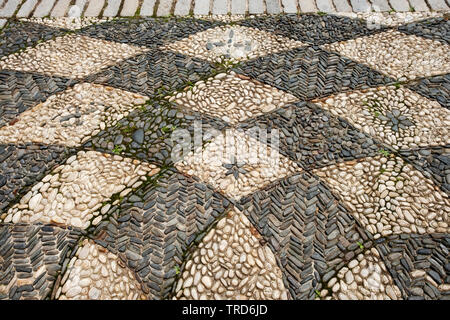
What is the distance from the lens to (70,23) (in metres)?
4.78

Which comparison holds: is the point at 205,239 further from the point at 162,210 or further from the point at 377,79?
the point at 377,79

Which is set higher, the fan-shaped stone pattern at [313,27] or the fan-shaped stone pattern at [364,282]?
the fan-shaped stone pattern at [313,27]

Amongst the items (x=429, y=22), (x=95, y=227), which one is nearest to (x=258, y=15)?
(x=429, y=22)

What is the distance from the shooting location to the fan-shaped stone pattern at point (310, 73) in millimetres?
3781

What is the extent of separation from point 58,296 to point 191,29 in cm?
356

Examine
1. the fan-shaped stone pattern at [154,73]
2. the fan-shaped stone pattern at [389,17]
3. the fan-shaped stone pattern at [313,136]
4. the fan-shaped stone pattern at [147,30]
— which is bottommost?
the fan-shaped stone pattern at [313,136]

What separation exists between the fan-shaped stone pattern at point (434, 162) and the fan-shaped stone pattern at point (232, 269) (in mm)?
1622

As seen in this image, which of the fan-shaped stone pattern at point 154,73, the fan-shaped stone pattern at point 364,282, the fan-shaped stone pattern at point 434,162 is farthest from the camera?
the fan-shaped stone pattern at point 154,73

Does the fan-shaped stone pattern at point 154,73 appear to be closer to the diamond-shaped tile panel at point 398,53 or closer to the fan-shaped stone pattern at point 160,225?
the fan-shaped stone pattern at point 160,225

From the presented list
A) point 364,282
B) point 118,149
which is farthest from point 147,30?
point 364,282

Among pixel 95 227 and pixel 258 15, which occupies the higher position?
pixel 258 15

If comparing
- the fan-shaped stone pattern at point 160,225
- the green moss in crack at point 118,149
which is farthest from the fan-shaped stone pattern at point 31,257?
the green moss in crack at point 118,149
